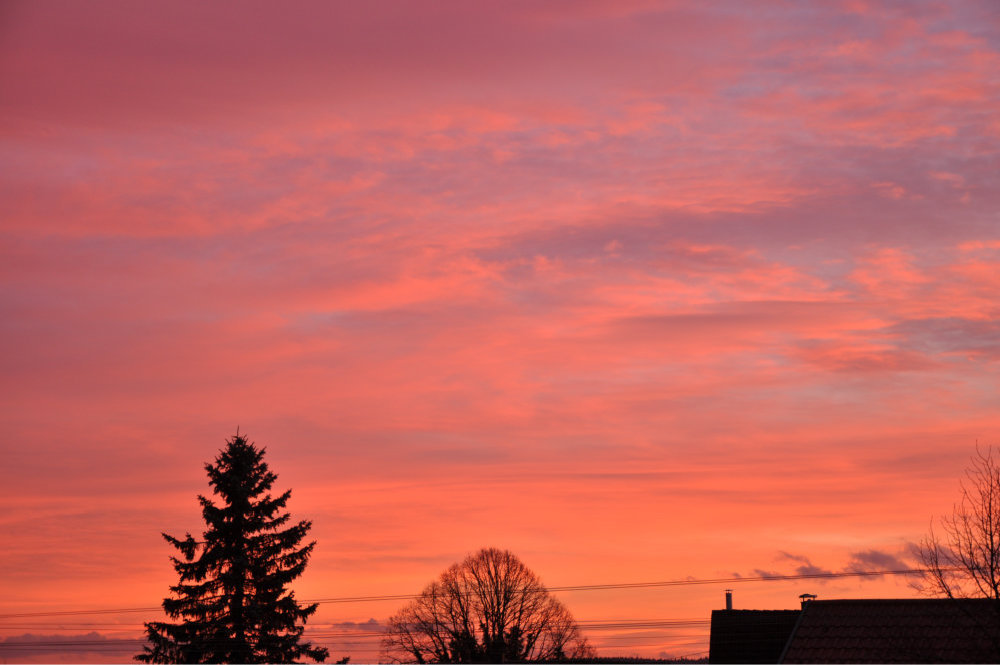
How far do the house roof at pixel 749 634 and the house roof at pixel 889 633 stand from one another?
14.0 feet

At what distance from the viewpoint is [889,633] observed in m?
56.8

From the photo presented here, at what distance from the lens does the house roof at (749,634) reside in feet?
213

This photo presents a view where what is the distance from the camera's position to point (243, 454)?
62781 mm

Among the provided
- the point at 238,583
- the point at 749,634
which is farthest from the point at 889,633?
the point at 238,583

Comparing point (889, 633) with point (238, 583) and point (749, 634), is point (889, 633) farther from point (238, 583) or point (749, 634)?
point (238, 583)

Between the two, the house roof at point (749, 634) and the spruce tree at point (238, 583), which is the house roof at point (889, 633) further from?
the spruce tree at point (238, 583)

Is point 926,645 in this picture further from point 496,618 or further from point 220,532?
point 496,618

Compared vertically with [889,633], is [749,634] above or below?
above

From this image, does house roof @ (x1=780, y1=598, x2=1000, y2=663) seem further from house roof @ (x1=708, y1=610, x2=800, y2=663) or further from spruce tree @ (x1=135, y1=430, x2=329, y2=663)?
spruce tree @ (x1=135, y1=430, x2=329, y2=663)

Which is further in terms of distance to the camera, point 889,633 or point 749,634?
point 749,634

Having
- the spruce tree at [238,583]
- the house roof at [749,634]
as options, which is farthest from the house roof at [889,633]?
the spruce tree at [238,583]

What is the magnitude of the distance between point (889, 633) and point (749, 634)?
1100cm

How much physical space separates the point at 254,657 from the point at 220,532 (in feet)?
22.6

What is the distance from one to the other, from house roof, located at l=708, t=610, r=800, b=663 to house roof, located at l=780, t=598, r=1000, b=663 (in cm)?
428
